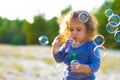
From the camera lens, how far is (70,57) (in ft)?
14.0

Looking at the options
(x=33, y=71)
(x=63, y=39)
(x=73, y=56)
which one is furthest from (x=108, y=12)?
(x=33, y=71)

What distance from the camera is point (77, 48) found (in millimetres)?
4297

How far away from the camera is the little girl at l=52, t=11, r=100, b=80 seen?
417 cm

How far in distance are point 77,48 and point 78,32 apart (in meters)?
0.17

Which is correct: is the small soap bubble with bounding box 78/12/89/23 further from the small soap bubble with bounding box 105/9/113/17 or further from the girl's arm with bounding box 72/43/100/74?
the small soap bubble with bounding box 105/9/113/17

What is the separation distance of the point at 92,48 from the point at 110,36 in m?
12.2

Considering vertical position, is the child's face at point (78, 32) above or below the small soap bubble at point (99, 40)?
below

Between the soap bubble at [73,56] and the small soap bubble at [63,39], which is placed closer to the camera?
the soap bubble at [73,56]

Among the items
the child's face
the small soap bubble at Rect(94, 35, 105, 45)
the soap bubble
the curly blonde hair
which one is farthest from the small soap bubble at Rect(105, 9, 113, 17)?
the soap bubble

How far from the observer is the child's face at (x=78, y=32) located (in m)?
4.17

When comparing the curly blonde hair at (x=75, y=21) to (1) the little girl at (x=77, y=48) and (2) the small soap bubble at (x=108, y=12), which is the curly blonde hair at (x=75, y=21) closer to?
(1) the little girl at (x=77, y=48)

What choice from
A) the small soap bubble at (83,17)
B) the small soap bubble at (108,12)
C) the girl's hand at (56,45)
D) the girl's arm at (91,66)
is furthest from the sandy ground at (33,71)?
the small soap bubble at (108,12)

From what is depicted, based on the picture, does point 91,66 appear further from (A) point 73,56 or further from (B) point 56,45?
(B) point 56,45

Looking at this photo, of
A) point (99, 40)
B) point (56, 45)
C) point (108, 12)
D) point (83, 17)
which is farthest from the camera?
point (108, 12)
